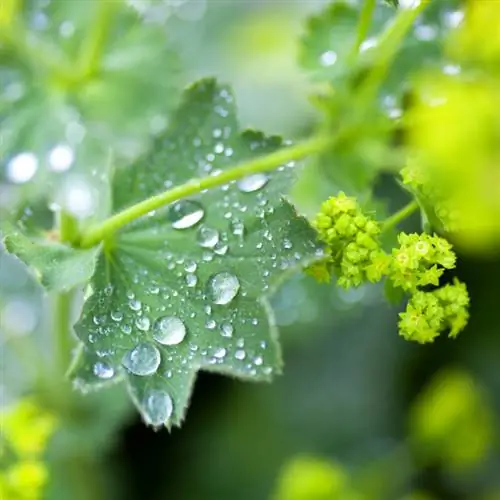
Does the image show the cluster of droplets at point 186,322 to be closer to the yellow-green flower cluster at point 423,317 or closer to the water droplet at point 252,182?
the water droplet at point 252,182

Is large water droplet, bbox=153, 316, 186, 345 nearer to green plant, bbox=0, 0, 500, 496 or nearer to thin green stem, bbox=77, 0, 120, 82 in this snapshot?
green plant, bbox=0, 0, 500, 496

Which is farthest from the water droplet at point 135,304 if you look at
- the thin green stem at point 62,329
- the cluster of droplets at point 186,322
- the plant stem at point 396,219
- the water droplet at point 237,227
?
the thin green stem at point 62,329

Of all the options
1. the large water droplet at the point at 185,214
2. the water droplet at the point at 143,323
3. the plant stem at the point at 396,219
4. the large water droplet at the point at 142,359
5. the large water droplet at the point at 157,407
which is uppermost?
the plant stem at the point at 396,219

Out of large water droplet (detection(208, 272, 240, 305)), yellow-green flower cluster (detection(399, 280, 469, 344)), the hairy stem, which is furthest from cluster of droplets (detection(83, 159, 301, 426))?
the hairy stem

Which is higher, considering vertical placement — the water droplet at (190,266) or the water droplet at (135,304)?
the water droplet at (190,266)

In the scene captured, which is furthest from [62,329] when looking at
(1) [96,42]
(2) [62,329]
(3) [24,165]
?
(1) [96,42]

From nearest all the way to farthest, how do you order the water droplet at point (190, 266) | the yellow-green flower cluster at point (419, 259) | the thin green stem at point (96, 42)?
1. the yellow-green flower cluster at point (419, 259)
2. the water droplet at point (190, 266)
3. the thin green stem at point (96, 42)

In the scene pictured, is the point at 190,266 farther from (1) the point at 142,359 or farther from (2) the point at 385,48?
(2) the point at 385,48
